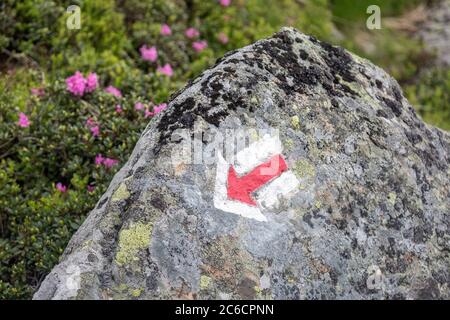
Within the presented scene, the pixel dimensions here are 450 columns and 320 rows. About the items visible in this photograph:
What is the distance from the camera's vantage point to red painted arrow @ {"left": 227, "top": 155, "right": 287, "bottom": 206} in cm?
297

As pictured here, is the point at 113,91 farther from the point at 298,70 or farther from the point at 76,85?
the point at 298,70

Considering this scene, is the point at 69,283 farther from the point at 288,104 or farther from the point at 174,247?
the point at 288,104

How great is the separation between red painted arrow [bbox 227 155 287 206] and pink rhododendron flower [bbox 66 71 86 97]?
2637mm

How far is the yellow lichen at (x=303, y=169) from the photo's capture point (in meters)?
3.10

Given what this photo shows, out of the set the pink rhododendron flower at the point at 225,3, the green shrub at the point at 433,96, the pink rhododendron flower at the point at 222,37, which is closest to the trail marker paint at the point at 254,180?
the pink rhododendron flower at the point at 222,37

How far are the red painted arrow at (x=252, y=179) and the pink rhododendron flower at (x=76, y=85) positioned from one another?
8.65 ft

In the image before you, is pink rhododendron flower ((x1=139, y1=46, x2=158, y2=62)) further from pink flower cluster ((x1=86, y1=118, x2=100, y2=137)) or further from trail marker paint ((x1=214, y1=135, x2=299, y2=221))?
trail marker paint ((x1=214, y1=135, x2=299, y2=221))

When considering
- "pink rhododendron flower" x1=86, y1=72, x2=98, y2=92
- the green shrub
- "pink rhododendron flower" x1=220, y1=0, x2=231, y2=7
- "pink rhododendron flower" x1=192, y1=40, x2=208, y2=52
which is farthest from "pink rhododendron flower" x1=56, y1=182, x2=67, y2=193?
the green shrub

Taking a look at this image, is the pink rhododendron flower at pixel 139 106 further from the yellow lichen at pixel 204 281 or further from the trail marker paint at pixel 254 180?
the yellow lichen at pixel 204 281

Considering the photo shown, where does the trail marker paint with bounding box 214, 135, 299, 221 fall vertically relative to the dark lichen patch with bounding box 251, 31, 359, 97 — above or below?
below

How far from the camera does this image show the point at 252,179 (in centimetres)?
303

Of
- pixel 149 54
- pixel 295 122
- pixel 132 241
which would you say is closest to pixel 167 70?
pixel 149 54

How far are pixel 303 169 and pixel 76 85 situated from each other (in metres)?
2.76
